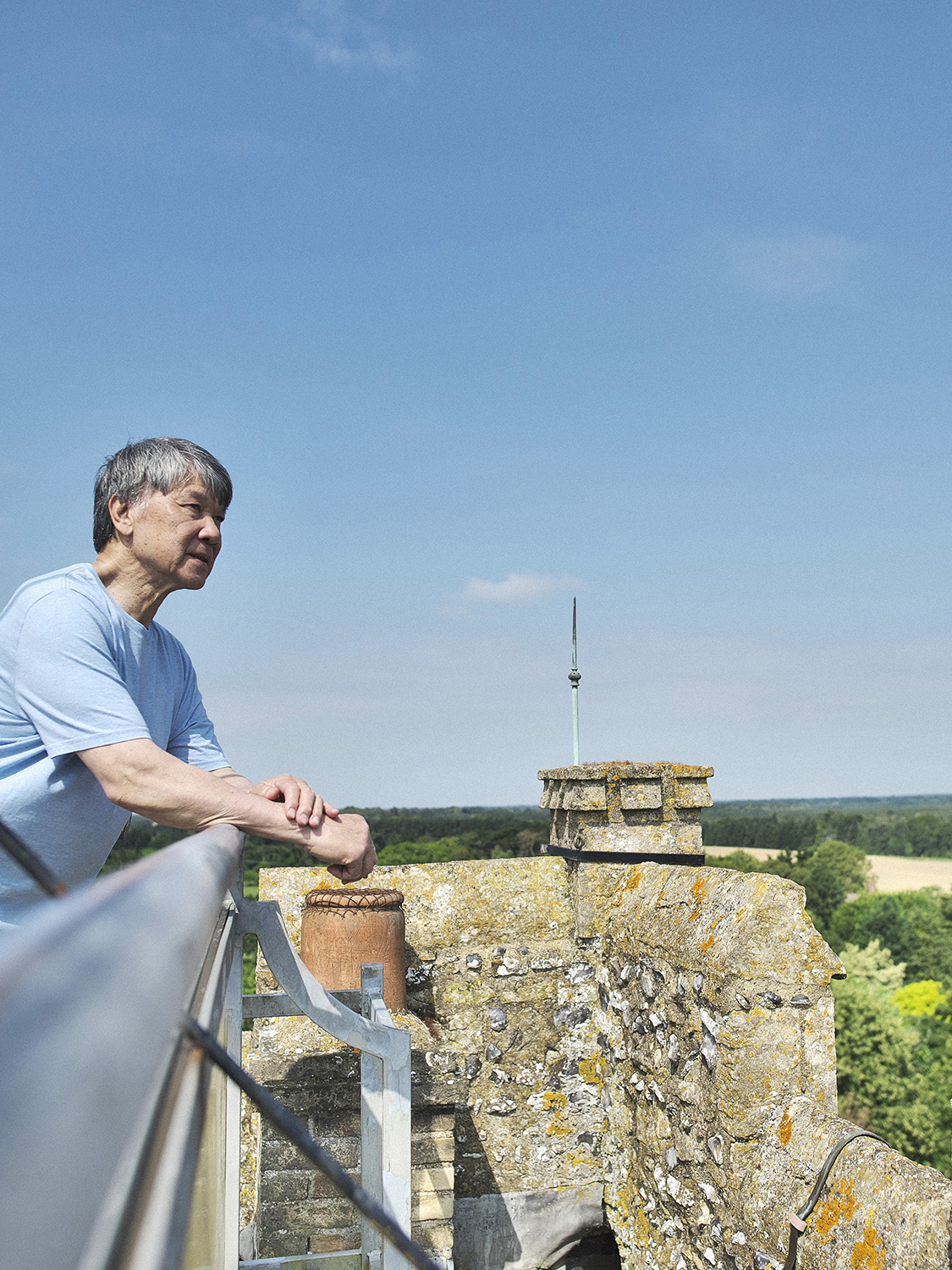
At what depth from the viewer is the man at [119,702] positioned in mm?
1453

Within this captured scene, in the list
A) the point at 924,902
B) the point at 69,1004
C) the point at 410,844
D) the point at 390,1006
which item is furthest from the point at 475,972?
the point at 924,902

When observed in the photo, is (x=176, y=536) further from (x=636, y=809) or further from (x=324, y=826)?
(x=636, y=809)

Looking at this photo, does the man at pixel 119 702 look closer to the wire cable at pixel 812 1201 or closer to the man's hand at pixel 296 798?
the man's hand at pixel 296 798

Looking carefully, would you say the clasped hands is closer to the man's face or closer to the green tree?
the man's face

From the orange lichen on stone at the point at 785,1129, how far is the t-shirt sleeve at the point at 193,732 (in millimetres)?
1836

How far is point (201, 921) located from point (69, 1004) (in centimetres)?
26

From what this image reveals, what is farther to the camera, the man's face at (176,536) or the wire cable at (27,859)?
the man's face at (176,536)

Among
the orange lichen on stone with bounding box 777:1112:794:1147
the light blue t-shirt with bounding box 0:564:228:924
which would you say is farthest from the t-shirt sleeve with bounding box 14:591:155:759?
the orange lichen on stone with bounding box 777:1112:794:1147

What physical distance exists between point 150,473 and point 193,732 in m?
0.59

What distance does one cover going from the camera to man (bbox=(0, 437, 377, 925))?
1453 millimetres

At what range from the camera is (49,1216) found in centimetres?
25

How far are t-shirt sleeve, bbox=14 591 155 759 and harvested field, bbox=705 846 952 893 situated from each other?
62256mm

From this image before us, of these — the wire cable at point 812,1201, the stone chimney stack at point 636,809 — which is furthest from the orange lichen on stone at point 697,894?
the wire cable at point 812,1201

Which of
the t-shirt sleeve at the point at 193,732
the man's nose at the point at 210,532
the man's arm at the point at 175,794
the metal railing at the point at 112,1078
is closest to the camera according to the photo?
the metal railing at the point at 112,1078
